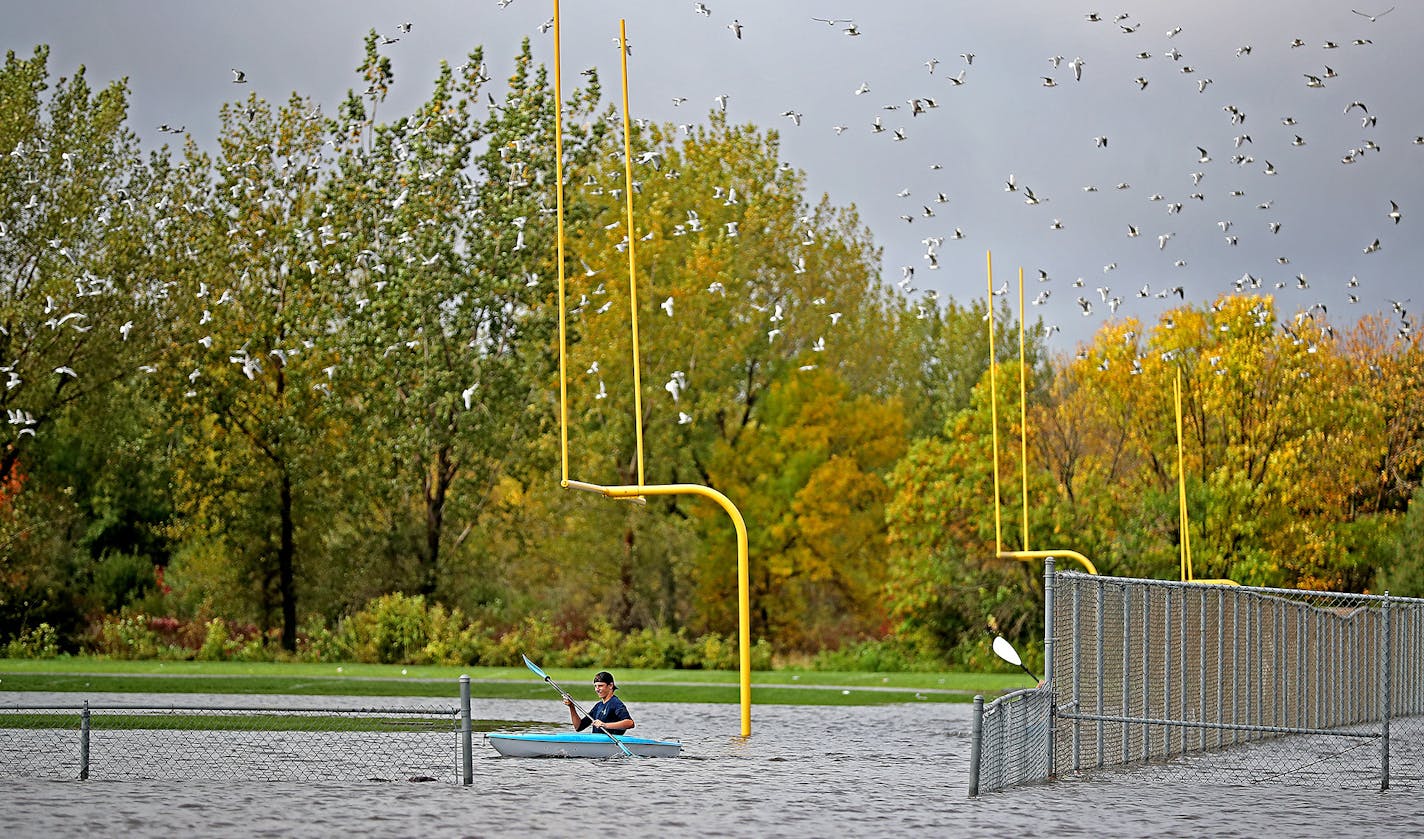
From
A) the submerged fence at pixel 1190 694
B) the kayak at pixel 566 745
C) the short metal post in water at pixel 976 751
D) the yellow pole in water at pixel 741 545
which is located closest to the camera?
the short metal post in water at pixel 976 751

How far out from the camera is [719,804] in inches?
659

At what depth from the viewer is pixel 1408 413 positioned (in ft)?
201

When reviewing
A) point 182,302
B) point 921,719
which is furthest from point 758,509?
point 921,719

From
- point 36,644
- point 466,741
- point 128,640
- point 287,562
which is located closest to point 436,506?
point 287,562

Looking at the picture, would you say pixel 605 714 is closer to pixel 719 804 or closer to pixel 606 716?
pixel 606 716

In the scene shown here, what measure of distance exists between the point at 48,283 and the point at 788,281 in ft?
80.7

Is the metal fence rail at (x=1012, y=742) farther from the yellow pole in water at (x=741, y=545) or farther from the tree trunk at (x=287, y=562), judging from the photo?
the tree trunk at (x=287, y=562)

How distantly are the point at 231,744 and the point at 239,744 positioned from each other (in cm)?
10

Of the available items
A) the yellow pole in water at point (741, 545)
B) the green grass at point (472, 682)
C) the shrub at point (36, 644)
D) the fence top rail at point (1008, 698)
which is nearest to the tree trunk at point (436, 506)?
the green grass at point (472, 682)

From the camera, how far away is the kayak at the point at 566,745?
2142 cm

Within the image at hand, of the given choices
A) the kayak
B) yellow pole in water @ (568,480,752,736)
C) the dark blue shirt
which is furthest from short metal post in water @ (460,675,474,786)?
yellow pole in water @ (568,480,752,736)

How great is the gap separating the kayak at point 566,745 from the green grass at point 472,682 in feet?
33.8

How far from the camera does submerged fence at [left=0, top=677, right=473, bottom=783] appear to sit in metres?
18.4

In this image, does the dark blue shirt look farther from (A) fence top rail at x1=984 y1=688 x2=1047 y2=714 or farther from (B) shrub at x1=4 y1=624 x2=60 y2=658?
(B) shrub at x1=4 y1=624 x2=60 y2=658
